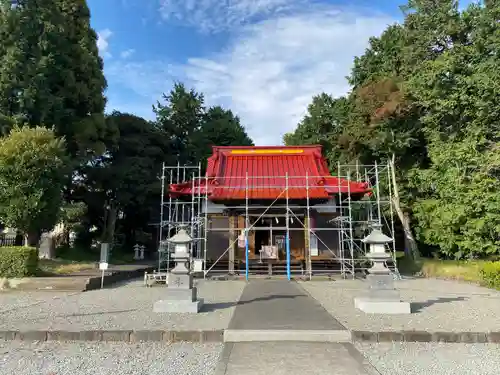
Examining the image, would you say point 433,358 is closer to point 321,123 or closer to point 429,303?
point 429,303

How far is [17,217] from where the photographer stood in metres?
11.9

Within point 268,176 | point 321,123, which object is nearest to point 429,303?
point 268,176

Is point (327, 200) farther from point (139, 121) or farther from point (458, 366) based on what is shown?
point (139, 121)

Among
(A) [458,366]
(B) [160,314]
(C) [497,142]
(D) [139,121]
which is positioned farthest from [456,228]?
(D) [139,121]

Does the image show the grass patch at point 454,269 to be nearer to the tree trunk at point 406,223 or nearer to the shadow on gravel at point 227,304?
the tree trunk at point 406,223

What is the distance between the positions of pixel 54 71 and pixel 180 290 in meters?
14.0

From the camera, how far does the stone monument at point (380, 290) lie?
739 cm

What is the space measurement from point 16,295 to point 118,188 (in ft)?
43.1

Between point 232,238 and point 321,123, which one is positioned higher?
point 321,123

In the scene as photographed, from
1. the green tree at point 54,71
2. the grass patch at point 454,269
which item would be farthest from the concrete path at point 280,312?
the green tree at point 54,71

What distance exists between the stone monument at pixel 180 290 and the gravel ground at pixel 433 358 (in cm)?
361

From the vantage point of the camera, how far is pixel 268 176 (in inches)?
642

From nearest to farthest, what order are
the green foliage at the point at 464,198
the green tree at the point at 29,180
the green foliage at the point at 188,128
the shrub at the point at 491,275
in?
1. the shrub at the point at 491,275
2. the green tree at the point at 29,180
3. the green foliage at the point at 464,198
4. the green foliage at the point at 188,128

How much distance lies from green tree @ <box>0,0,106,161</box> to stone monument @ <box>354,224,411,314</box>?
1487 centimetres
